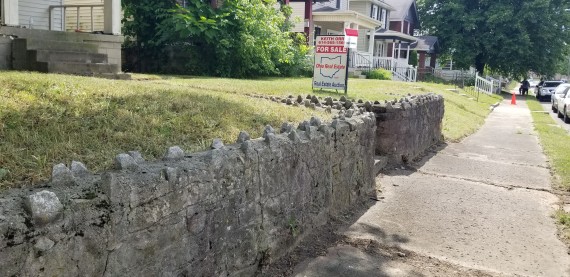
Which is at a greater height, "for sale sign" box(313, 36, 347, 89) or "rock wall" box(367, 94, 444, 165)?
"for sale sign" box(313, 36, 347, 89)

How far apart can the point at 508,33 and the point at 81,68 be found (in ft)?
132

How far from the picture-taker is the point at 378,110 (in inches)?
320

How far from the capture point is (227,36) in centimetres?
1711

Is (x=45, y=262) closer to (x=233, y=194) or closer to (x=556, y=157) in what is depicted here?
(x=233, y=194)

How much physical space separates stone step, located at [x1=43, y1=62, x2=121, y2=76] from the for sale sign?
4692 mm

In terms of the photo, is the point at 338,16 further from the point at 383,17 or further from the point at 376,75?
the point at 383,17

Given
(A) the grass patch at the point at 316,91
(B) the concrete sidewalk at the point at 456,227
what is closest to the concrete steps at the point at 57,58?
(A) the grass patch at the point at 316,91

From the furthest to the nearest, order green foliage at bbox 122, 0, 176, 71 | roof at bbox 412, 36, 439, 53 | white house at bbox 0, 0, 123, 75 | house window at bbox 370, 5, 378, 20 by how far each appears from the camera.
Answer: roof at bbox 412, 36, 439, 53 → house window at bbox 370, 5, 378, 20 → green foliage at bbox 122, 0, 176, 71 → white house at bbox 0, 0, 123, 75

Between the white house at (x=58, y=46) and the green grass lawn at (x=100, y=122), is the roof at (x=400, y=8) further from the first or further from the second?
the green grass lawn at (x=100, y=122)

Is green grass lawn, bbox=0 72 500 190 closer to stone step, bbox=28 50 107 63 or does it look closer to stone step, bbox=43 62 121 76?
stone step, bbox=43 62 121 76

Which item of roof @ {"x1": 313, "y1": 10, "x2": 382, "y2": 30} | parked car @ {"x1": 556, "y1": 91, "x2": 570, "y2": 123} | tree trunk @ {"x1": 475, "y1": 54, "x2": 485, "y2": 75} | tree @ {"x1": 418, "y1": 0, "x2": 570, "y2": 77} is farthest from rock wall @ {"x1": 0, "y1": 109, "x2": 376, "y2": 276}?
tree trunk @ {"x1": 475, "y1": 54, "x2": 485, "y2": 75}

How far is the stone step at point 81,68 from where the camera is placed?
33.8 ft

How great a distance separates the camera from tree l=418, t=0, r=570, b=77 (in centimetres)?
4231

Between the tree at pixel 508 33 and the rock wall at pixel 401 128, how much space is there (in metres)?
36.8
